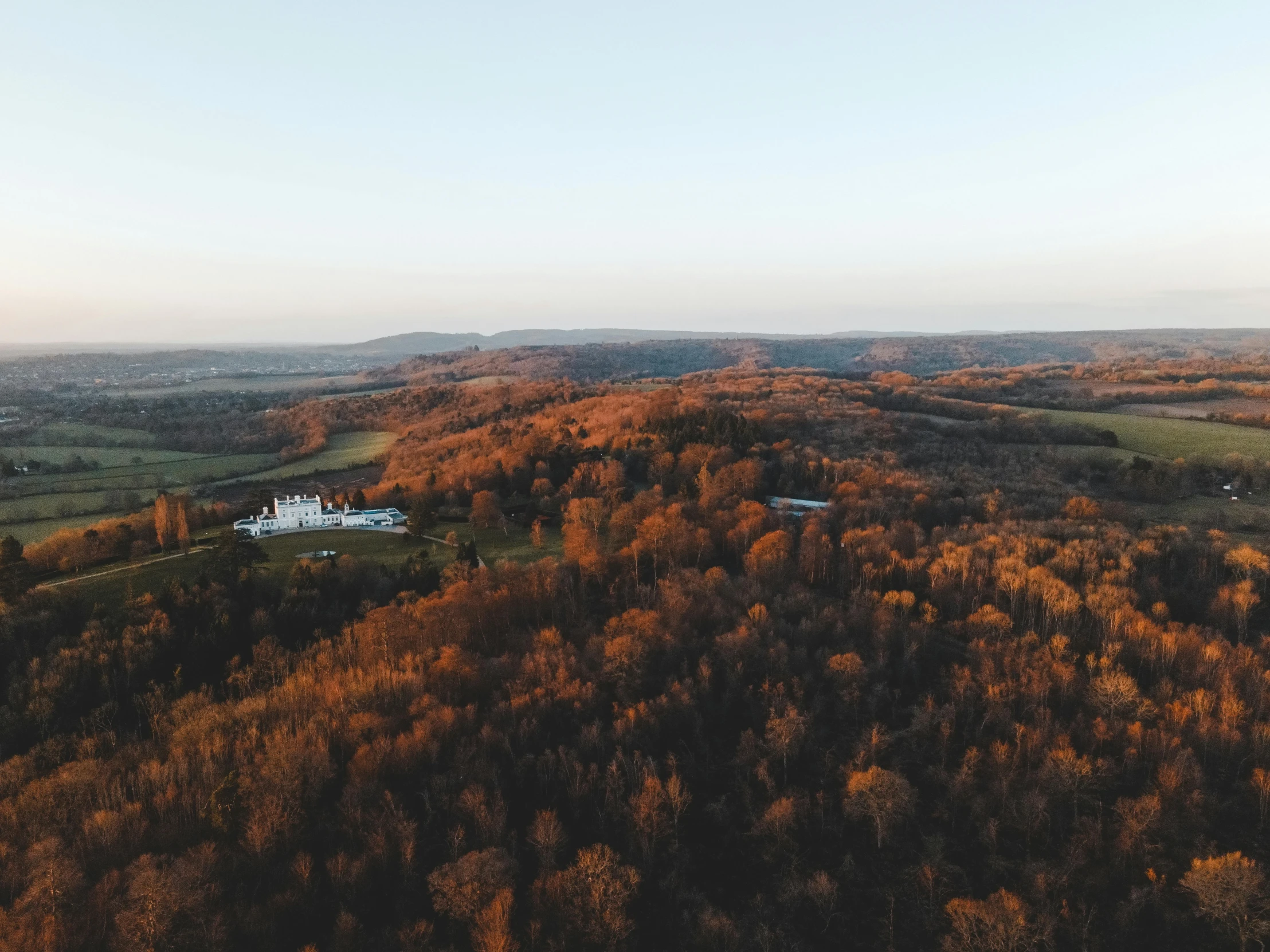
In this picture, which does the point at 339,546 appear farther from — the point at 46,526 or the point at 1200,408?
the point at 1200,408

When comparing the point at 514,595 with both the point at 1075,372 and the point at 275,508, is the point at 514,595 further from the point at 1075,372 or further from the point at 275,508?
the point at 1075,372

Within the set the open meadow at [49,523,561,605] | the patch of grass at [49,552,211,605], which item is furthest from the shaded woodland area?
the open meadow at [49,523,561,605]

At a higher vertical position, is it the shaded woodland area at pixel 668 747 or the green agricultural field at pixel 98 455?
the green agricultural field at pixel 98 455

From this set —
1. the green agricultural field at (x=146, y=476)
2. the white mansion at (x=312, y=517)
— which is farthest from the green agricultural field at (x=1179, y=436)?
the green agricultural field at (x=146, y=476)

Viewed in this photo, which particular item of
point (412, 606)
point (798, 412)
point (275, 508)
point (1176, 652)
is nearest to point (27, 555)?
point (275, 508)

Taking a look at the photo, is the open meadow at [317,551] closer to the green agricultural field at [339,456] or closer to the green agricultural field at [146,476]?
the green agricultural field at [146,476]

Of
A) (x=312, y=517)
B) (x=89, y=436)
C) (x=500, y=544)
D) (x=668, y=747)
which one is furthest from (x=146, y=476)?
(x=668, y=747)
